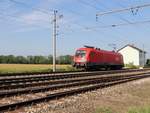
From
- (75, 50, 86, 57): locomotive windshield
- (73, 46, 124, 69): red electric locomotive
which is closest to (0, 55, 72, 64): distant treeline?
(73, 46, 124, 69): red electric locomotive

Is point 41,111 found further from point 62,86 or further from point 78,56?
point 78,56

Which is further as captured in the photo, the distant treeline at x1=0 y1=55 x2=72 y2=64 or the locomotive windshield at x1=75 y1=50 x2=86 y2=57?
the distant treeline at x1=0 y1=55 x2=72 y2=64

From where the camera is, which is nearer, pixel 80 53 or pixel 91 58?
pixel 91 58

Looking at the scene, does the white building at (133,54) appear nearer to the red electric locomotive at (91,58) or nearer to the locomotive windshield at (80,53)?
the red electric locomotive at (91,58)

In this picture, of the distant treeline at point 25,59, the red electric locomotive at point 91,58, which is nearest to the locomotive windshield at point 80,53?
the red electric locomotive at point 91,58

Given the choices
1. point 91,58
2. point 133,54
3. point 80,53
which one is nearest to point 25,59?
point 133,54

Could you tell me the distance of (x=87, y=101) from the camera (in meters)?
14.3

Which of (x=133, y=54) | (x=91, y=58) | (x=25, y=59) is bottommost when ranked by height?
(x=91, y=58)

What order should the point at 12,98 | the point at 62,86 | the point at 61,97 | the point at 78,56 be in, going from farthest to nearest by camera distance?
1. the point at 78,56
2. the point at 62,86
3. the point at 61,97
4. the point at 12,98

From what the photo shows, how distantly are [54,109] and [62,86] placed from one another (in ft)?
22.2

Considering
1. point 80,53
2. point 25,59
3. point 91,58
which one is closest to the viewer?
point 91,58

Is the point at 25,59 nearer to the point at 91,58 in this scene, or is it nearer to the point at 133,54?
the point at 133,54

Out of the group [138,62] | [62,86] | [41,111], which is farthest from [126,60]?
[41,111]

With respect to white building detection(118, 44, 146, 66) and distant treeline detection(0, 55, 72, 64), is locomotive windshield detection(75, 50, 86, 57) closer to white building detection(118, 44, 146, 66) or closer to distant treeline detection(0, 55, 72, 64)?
distant treeline detection(0, 55, 72, 64)
